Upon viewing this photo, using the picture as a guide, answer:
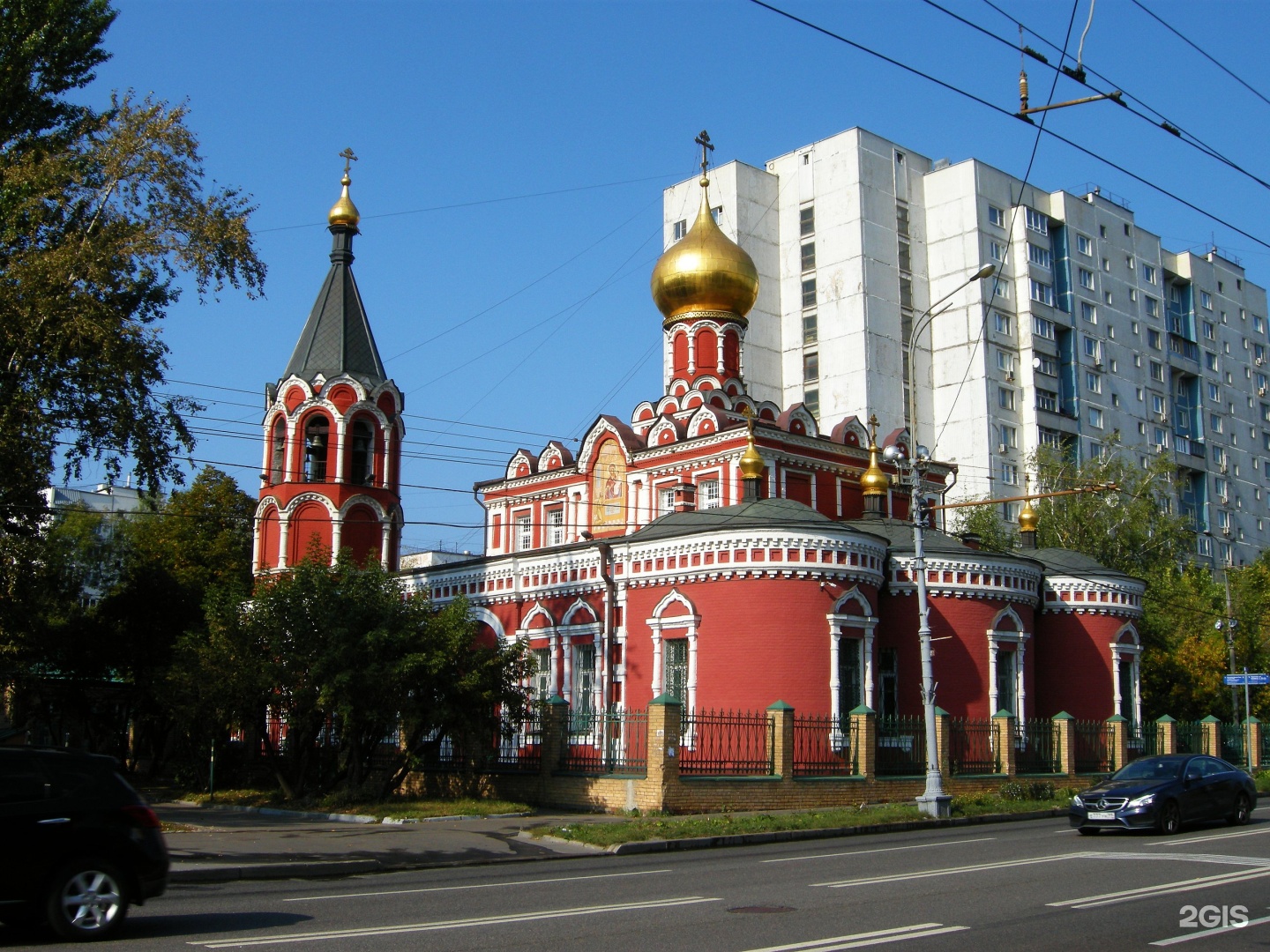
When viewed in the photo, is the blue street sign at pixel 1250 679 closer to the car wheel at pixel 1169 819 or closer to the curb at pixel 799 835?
the curb at pixel 799 835

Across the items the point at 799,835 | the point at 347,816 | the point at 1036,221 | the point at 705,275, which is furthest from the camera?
the point at 1036,221

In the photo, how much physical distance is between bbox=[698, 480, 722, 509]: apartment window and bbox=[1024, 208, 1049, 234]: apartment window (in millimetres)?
36040

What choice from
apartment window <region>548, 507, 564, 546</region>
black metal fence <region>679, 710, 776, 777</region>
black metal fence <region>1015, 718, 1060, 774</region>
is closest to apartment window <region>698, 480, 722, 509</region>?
apartment window <region>548, 507, 564, 546</region>

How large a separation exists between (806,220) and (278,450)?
35428 millimetres

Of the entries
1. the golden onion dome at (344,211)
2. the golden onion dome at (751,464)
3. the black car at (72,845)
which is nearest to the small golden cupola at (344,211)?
the golden onion dome at (344,211)

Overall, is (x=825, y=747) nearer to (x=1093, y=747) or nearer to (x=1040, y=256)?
(x=1093, y=747)

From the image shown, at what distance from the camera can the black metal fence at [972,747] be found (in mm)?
23766

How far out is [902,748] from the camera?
951 inches

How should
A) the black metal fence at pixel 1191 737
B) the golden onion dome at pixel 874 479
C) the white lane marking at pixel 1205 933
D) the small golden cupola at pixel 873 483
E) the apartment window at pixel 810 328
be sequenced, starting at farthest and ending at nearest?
the apartment window at pixel 810 328
the golden onion dome at pixel 874 479
the small golden cupola at pixel 873 483
the black metal fence at pixel 1191 737
the white lane marking at pixel 1205 933

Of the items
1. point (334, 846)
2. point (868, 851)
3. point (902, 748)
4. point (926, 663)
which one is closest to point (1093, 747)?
point (902, 748)

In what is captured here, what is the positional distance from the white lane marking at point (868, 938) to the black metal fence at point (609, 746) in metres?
11.5

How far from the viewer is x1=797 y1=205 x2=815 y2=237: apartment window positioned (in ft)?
198

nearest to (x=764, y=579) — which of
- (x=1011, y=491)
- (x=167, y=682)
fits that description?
(x=167, y=682)

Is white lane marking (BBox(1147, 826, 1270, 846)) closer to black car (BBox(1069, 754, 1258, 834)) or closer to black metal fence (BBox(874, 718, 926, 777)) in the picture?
black car (BBox(1069, 754, 1258, 834))
